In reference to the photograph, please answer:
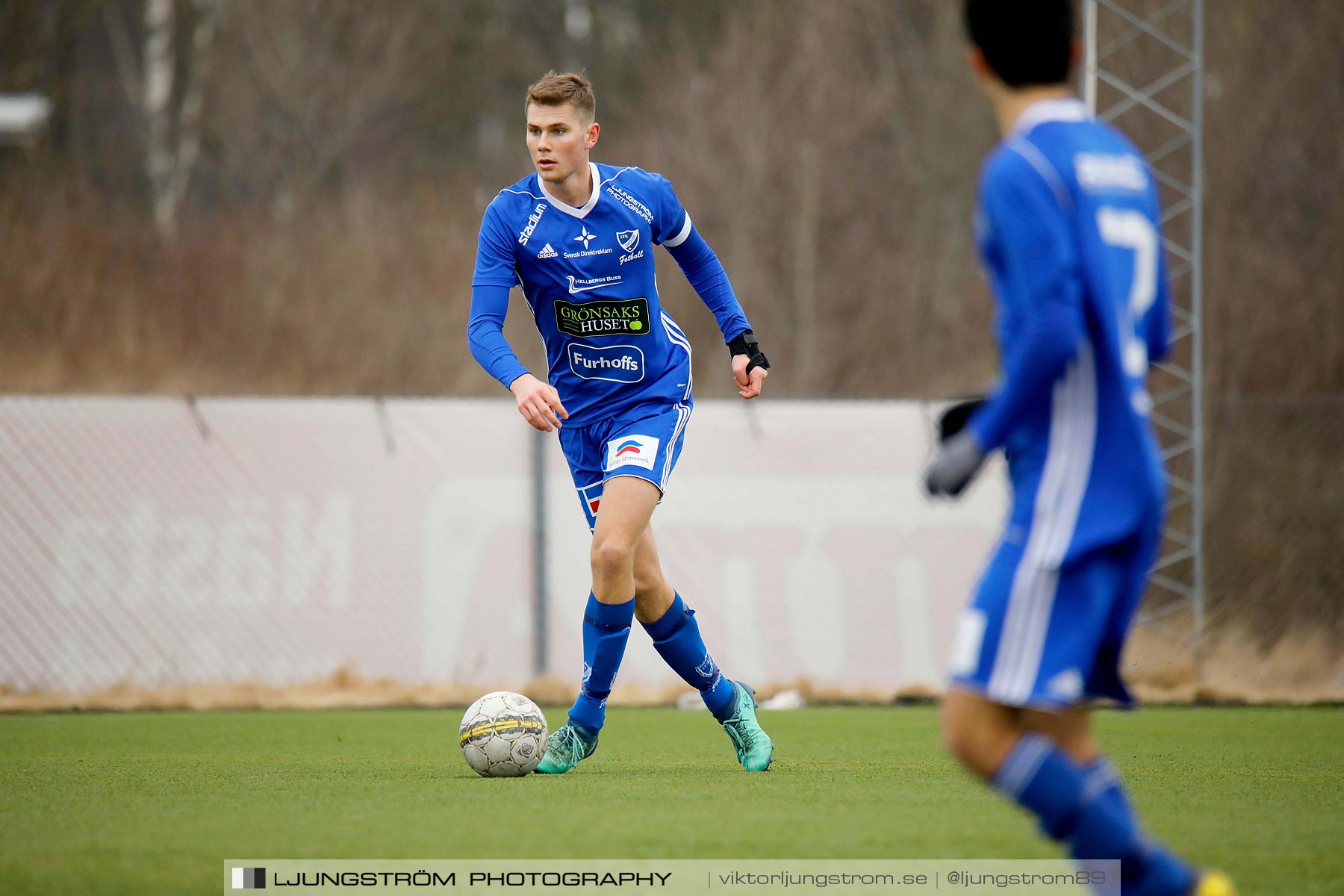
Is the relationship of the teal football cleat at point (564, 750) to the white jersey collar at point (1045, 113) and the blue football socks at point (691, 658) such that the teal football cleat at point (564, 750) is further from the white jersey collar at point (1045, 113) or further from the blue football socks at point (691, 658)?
the white jersey collar at point (1045, 113)

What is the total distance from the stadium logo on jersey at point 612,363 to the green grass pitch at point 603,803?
1.49 meters

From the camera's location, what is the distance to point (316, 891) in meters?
3.68

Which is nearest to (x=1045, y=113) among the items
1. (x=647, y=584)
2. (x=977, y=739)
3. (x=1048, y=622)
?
(x=1048, y=622)

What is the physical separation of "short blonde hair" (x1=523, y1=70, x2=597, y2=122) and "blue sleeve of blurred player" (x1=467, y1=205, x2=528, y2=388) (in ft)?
1.45

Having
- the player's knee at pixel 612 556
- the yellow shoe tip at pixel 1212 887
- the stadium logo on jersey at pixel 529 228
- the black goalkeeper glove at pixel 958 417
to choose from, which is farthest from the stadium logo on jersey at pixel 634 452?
the yellow shoe tip at pixel 1212 887

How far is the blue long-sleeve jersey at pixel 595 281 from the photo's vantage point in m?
6.02

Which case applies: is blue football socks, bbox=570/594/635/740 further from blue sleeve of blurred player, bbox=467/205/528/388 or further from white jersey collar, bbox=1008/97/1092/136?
white jersey collar, bbox=1008/97/1092/136

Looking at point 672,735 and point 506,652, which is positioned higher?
point 672,735

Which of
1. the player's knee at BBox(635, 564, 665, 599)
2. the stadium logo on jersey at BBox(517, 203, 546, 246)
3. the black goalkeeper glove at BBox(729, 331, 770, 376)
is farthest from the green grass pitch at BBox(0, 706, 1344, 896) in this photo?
the stadium logo on jersey at BBox(517, 203, 546, 246)

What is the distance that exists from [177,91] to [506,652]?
15473 millimetres

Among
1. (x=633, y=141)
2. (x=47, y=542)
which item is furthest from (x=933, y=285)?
(x=47, y=542)

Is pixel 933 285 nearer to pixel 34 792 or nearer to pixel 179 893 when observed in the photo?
pixel 34 792

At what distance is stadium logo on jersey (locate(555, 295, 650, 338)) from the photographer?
6.09 m

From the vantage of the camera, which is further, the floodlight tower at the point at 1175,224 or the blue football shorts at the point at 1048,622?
the floodlight tower at the point at 1175,224
